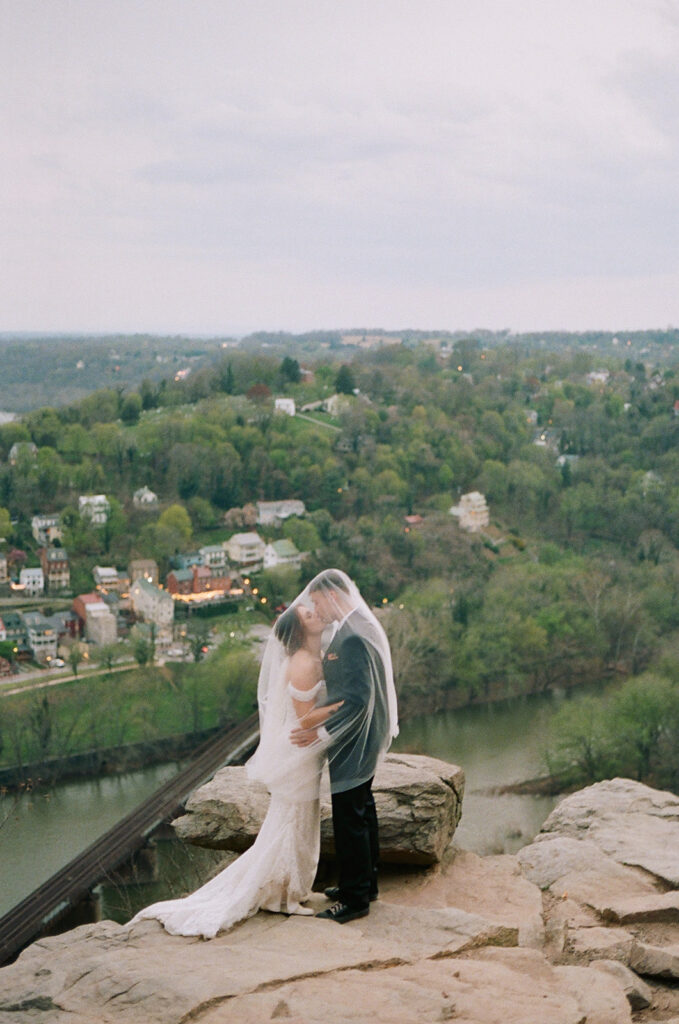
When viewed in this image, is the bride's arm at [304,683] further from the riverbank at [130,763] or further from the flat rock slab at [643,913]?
the riverbank at [130,763]

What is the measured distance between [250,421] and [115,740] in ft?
56.6

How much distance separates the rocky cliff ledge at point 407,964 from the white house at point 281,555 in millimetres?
20329

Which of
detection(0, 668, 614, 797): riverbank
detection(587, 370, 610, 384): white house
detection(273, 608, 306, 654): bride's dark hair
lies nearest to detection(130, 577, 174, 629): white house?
detection(0, 668, 614, 797): riverbank

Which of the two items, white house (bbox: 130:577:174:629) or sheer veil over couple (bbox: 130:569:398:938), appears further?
white house (bbox: 130:577:174:629)

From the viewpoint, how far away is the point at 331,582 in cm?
283

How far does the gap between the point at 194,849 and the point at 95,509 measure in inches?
678

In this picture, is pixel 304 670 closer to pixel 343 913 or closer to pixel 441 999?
pixel 343 913

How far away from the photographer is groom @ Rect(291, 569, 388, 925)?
2754 mm

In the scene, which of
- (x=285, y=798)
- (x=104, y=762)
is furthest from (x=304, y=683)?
(x=104, y=762)

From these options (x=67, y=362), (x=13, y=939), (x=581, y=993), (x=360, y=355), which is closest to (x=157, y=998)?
(x=581, y=993)

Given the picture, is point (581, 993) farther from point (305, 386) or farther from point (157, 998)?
point (305, 386)

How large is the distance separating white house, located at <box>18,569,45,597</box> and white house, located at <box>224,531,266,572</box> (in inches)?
188

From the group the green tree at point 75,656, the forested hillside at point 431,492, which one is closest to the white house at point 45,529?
the forested hillside at point 431,492

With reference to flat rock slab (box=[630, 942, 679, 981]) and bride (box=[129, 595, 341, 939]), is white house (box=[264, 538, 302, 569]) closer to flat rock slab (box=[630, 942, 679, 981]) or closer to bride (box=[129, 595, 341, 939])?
bride (box=[129, 595, 341, 939])
